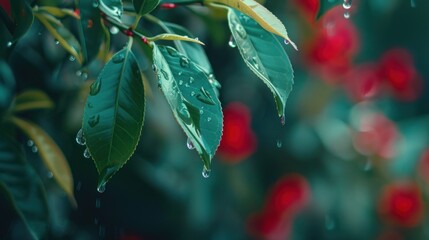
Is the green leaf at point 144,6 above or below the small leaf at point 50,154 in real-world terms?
above

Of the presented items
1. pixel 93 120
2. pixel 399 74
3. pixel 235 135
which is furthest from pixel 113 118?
pixel 399 74

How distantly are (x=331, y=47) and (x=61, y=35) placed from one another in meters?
1.28

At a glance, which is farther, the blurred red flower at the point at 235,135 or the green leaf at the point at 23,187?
the blurred red flower at the point at 235,135

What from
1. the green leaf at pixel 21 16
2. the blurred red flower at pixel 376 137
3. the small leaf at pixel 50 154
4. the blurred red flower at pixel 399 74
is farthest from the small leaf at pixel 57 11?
the blurred red flower at pixel 399 74

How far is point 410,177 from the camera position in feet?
7.11

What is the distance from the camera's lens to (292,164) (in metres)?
2.13

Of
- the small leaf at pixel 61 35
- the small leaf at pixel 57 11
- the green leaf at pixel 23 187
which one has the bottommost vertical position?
the green leaf at pixel 23 187

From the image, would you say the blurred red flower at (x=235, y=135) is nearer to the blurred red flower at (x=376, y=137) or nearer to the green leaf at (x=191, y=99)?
the blurred red flower at (x=376, y=137)

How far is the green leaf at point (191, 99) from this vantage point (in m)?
0.68

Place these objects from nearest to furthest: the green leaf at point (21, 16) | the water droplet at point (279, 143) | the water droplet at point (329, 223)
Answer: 1. the green leaf at point (21, 16)
2. the water droplet at point (279, 143)
3. the water droplet at point (329, 223)

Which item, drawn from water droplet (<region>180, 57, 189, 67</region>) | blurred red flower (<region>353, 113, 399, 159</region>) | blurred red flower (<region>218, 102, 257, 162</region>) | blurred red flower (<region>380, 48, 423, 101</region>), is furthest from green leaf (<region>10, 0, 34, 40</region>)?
blurred red flower (<region>380, 48, 423, 101</region>)

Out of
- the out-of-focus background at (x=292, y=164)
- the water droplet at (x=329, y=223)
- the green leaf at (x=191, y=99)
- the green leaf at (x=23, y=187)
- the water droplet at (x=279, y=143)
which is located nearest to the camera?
the green leaf at (x=191, y=99)

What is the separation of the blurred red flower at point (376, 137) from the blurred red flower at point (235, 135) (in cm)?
30

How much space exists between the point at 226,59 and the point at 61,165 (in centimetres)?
106
